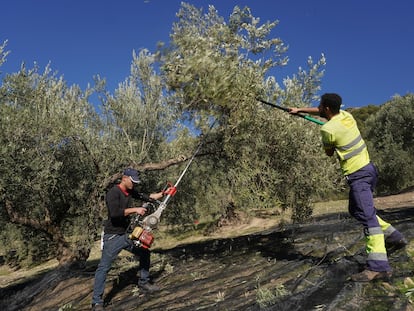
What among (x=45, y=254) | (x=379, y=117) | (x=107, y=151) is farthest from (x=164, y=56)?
(x=379, y=117)

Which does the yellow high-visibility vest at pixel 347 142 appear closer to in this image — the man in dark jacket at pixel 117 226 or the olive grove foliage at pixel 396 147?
the man in dark jacket at pixel 117 226

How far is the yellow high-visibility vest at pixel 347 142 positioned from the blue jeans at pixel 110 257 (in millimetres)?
3706

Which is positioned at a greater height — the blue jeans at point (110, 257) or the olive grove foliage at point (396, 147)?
the olive grove foliage at point (396, 147)

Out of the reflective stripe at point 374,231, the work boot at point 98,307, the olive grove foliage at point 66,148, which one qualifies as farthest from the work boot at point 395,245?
the olive grove foliage at point 66,148

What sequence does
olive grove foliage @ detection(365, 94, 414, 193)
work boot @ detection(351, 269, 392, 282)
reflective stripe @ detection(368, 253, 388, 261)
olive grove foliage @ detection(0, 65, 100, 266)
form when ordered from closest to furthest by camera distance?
work boot @ detection(351, 269, 392, 282), reflective stripe @ detection(368, 253, 388, 261), olive grove foliage @ detection(0, 65, 100, 266), olive grove foliage @ detection(365, 94, 414, 193)

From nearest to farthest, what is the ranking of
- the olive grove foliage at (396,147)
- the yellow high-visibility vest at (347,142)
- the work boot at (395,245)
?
the yellow high-visibility vest at (347,142), the work boot at (395,245), the olive grove foliage at (396,147)

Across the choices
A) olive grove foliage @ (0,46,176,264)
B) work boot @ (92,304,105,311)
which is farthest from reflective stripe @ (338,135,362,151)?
olive grove foliage @ (0,46,176,264)

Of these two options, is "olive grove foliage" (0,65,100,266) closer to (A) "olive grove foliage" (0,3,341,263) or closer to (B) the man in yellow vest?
(A) "olive grove foliage" (0,3,341,263)

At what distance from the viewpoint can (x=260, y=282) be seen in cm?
592

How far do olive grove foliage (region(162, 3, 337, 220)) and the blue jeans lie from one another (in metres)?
2.54

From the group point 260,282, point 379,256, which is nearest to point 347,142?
point 379,256

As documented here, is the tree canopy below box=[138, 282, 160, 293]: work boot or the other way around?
the other way around

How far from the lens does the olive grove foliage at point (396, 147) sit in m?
33.6

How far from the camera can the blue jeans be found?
20.2 feet
